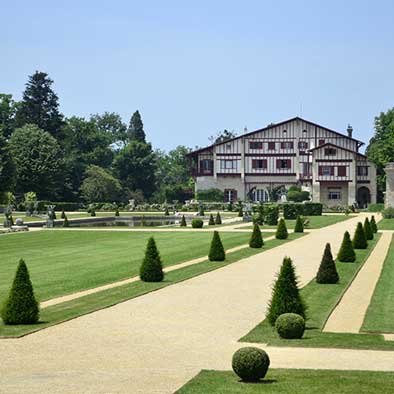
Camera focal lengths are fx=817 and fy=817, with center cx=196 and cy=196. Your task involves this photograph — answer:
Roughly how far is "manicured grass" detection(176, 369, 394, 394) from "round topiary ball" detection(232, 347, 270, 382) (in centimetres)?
12

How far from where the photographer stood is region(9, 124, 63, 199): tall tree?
90.2 m

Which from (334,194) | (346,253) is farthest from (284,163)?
(346,253)

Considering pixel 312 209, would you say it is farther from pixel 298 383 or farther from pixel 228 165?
pixel 298 383

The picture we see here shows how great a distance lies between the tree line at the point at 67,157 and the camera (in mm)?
90875

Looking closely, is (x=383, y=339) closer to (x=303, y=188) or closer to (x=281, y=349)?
(x=281, y=349)

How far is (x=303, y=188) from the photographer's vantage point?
313ft

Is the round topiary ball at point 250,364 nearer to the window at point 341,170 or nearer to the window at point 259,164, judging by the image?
the window at point 341,170

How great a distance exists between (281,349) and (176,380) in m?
2.99

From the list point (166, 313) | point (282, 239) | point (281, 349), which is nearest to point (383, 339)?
point (281, 349)

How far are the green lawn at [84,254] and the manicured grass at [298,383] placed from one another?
954 centimetres

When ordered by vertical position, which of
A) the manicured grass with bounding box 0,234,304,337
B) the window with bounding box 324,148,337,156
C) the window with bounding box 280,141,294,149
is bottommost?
the manicured grass with bounding box 0,234,304,337

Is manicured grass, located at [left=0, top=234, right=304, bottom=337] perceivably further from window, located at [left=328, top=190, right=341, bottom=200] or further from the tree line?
window, located at [left=328, top=190, right=341, bottom=200]

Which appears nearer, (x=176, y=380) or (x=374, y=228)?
(x=176, y=380)

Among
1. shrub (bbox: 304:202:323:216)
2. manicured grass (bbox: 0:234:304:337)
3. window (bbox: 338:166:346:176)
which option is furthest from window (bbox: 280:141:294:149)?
manicured grass (bbox: 0:234:304:337)
